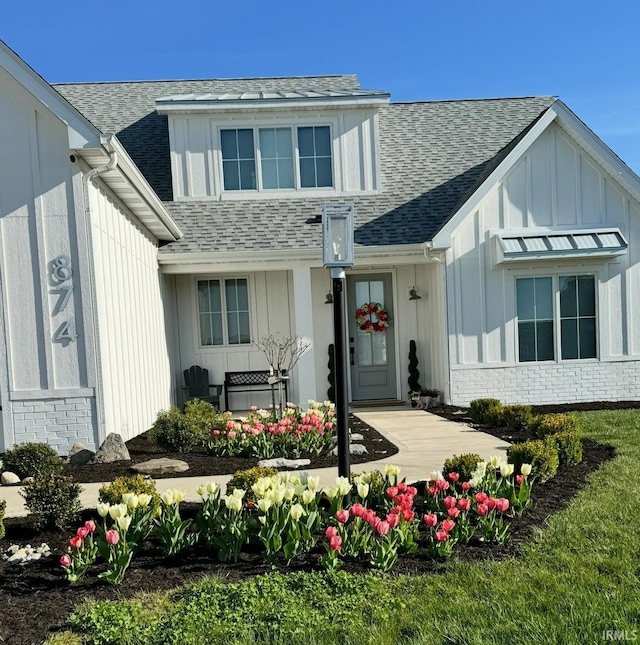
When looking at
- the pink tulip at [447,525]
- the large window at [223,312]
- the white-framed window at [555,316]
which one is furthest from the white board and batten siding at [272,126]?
the pink tulip at [447,525]

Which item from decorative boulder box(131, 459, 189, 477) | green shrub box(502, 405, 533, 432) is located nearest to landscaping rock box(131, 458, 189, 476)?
decorative boulder box(131, 459, 189, 477)

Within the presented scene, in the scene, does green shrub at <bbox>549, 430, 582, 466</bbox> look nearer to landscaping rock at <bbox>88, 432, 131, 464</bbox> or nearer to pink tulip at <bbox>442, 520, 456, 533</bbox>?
pink tulip at <bbox>442, 520, 456, 533</bbox>

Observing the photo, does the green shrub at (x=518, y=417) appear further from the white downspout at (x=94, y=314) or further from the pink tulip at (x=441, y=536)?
the white downspout at (x=94, y=314)

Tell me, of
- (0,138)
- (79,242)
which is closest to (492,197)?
(79,242)

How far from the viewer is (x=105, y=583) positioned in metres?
4.02

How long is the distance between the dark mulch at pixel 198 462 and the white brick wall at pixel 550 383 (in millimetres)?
3407

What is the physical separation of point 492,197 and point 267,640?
9.69 m

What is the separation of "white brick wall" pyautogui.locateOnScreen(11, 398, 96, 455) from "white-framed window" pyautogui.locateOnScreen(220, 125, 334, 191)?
636cm

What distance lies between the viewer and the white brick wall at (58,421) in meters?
8.13

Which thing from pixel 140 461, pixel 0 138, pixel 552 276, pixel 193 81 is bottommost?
pixel 140 461

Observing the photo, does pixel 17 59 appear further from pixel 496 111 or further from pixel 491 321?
pixel 496 111

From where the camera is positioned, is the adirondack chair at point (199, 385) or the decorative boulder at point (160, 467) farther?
the adirondack chair at point (199, 385)

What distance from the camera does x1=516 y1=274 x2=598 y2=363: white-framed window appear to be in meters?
11.7

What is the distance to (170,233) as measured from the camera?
1175cm
